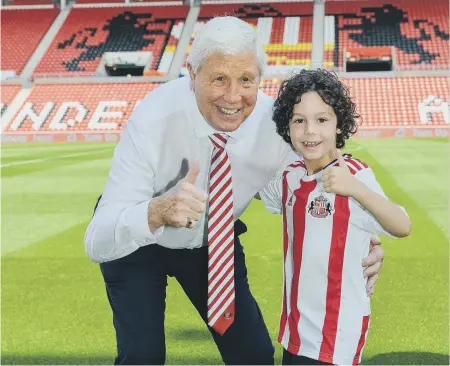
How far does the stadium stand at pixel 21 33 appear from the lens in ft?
123

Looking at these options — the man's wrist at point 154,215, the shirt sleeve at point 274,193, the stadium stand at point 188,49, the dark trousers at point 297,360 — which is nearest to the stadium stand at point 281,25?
the stadium stand at point 188,49

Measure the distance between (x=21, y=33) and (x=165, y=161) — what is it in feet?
133

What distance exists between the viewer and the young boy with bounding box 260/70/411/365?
8.33ft

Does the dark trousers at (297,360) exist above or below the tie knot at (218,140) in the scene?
below

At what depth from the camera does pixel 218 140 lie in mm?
2773

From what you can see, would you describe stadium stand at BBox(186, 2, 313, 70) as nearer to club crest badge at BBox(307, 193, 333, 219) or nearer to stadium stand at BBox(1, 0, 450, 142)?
stadium stand at BBox(1, 0, 450, 142)

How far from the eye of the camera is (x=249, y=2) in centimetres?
3928

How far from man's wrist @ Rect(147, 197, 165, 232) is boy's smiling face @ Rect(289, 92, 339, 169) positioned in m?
0.65

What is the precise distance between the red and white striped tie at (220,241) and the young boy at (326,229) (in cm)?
26

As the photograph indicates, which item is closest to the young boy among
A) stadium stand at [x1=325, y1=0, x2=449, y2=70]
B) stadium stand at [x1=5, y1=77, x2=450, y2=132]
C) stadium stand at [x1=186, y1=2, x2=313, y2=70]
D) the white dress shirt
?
the white dress shirt

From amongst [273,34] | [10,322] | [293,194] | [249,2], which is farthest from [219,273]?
[249,2]

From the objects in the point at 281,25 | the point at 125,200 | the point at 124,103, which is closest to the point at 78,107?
the point at 124,103

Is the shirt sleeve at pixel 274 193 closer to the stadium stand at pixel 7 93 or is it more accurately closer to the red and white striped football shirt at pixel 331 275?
the red and white striped football shirt at pixel 331 275

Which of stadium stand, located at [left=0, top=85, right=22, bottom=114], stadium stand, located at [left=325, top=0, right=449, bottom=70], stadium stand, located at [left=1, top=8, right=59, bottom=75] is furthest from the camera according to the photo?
stadium stand, located at [left=1, top=8, right=59, bottom=75]
